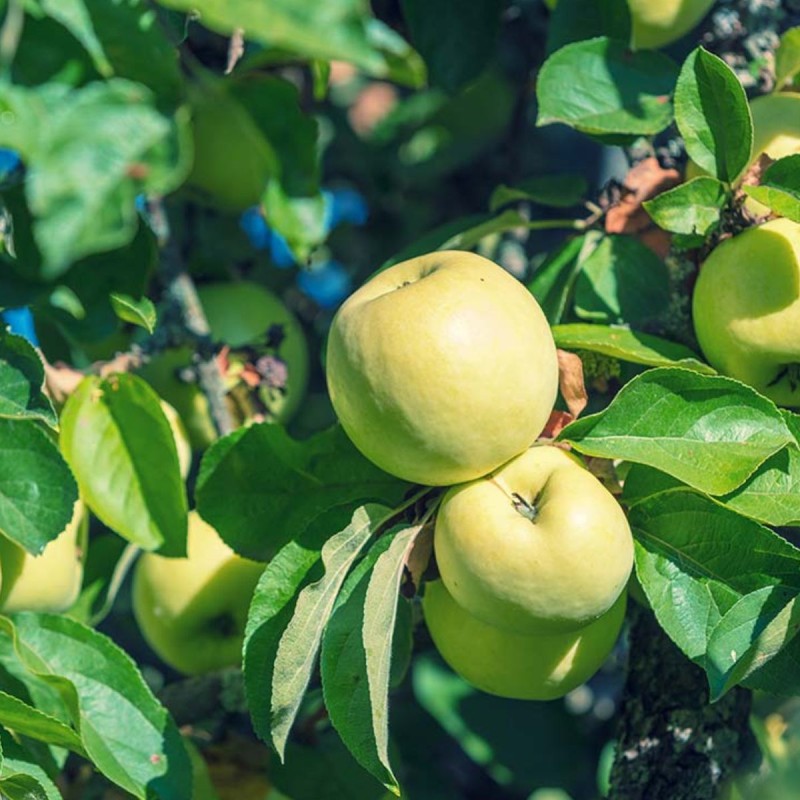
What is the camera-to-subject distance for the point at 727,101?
1009 millimetres

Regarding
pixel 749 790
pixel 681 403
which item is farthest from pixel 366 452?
pixel 749 790

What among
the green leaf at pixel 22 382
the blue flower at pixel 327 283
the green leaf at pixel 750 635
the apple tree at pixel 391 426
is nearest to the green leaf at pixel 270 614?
the apple tree at pixel 391 426

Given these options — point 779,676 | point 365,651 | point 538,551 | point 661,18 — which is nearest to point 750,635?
point 779,676

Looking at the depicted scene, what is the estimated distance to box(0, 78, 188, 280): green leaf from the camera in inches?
24.9

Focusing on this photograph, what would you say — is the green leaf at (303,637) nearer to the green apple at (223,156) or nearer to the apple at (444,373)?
the apple at (444,373)

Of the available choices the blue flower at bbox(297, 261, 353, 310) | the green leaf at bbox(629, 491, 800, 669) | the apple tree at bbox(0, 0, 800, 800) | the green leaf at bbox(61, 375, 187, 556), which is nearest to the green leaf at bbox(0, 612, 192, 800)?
the apple tree at bbox(0, 0, 800, 800)

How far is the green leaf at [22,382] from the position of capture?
974mm

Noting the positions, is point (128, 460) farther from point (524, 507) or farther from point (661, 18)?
point (661, 18)

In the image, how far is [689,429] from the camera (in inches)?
37.6

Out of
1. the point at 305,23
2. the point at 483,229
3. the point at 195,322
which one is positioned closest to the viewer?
the point at 305,23

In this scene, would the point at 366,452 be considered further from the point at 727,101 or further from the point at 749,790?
the point at 749,790

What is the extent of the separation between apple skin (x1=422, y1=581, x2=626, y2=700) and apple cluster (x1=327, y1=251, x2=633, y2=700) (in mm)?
36

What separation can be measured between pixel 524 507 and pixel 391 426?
4.7 inches

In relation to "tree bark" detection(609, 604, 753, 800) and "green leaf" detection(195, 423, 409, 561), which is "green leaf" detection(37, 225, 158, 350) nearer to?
"green leaf" detection(195, 423, 409, 561)
